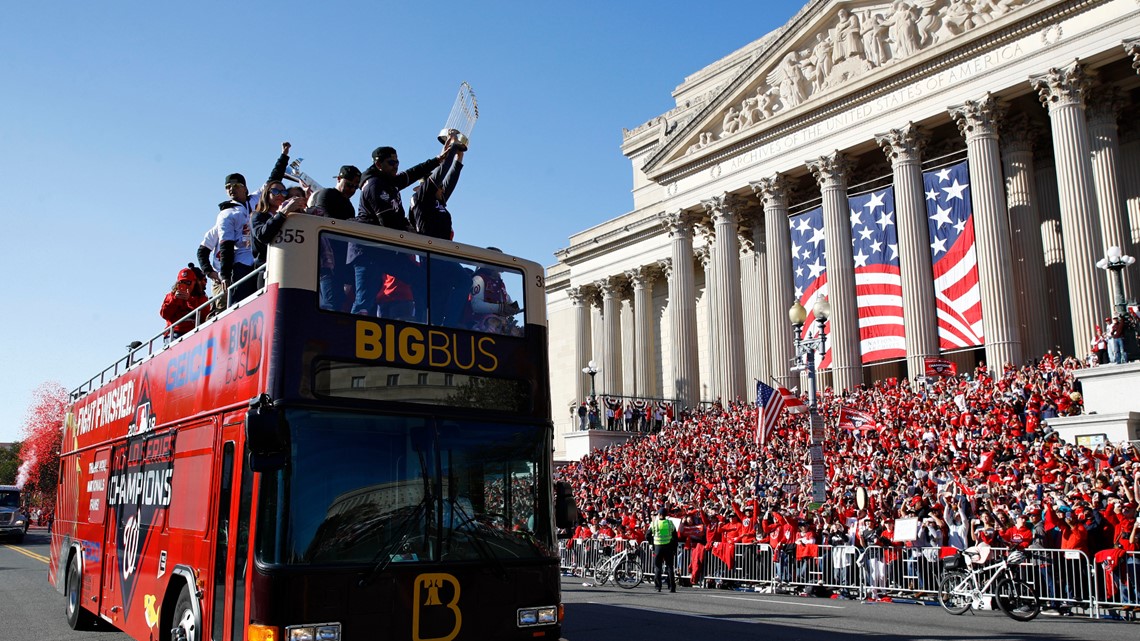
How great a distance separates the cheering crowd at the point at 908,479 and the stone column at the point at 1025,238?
3.12 m

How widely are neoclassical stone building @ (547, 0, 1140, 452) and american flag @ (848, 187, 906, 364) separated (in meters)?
0.09

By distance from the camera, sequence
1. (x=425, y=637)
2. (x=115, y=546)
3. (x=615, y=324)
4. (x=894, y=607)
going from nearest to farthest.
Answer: (x=425, y=637) < (x=115, y=546) < (x=894, y=607) < (x=615, y=324)

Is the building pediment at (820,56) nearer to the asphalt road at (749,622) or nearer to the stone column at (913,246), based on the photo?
the stone column at (913,246)

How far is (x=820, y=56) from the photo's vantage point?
110ft

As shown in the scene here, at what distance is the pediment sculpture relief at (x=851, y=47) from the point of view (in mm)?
29328

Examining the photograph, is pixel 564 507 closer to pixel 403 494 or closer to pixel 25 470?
pixel 403 494

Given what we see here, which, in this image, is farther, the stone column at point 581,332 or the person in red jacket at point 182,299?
the stone column at point 581,332

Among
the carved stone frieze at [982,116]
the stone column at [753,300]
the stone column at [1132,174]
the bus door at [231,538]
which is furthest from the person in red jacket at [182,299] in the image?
the stone column at [1132,174]

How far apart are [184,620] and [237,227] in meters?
4.14

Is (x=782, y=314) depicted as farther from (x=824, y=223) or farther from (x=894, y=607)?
(x=894, y=607)

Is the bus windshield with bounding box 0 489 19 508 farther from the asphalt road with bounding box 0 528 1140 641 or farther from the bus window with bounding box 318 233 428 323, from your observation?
the bus window with bounding box 318 233 428 323

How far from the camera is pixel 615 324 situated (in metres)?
49.8

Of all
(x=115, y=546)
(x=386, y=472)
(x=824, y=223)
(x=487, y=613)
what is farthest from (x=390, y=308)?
(x=824, y=223)

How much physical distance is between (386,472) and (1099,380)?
18097mm
